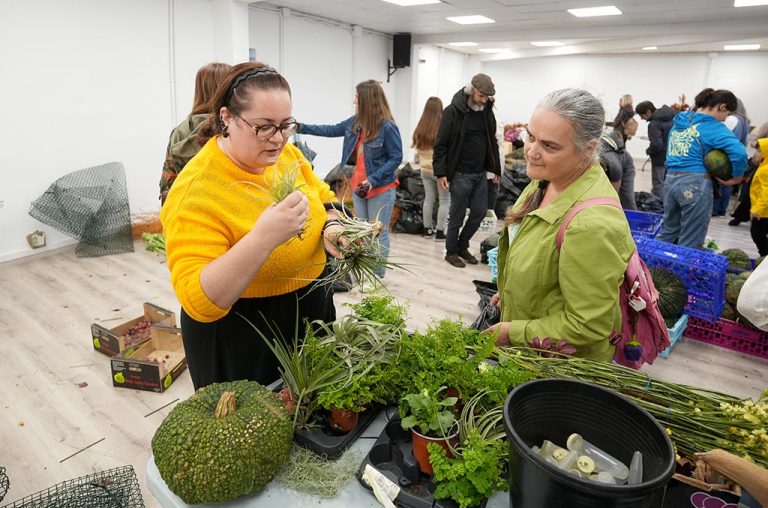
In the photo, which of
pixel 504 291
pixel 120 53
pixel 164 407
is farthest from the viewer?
pixel 120 53

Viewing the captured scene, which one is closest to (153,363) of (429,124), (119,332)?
(119,332)

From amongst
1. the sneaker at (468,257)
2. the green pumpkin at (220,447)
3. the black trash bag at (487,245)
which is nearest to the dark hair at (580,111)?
the green pumpkin at (220,447)

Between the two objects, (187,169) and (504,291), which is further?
(504,291)

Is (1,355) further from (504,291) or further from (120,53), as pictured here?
(120,53)

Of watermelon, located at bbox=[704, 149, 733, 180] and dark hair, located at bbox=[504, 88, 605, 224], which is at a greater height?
dark hair, located at bbox=[504, 88, 605, 224]

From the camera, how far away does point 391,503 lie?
2.83ft

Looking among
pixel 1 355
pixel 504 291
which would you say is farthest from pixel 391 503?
pixel 1 355

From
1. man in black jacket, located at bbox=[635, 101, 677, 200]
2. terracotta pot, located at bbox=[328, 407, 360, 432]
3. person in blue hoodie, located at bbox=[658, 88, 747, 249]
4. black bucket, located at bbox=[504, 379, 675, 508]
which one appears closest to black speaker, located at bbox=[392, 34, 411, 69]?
man in black jacket, located at bbox=[635, 101, 677, 200]

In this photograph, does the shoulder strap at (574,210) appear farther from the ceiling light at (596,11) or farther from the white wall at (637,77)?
the white wall at (637,77)

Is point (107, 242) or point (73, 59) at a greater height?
point (73, 59)

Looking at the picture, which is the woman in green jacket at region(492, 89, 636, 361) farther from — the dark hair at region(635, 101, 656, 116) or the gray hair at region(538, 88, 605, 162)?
the dark hair at region(635, 101, 656, 116)

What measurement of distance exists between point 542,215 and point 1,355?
10.7ft

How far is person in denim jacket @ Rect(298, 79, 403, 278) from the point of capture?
369cm

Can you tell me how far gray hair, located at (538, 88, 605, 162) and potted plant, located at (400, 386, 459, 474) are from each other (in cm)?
85
